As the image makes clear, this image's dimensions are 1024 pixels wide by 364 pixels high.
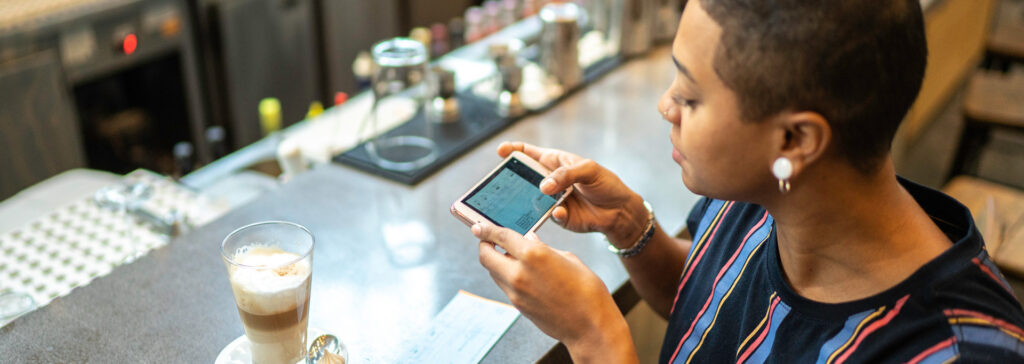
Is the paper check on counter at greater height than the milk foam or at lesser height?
lesser

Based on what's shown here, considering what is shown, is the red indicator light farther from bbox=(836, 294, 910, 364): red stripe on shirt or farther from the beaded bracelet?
bbox=(836, 294, 910, 364): red stripe on shirt

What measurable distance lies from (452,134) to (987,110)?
1.99m

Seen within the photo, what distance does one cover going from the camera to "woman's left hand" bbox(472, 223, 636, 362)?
0.99 meters

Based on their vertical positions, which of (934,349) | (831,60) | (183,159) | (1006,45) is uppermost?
(831,60)

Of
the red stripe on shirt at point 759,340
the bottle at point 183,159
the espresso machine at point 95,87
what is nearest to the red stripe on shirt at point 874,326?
the red stripe on shirt at point 759,340

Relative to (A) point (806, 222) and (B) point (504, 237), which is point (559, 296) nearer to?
(B) point (504, 237)

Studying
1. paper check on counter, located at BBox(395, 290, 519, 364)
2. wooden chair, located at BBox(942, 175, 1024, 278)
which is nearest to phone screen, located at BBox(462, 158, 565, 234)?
paper check on counter, located at BBox(395, 290, 519, 364)

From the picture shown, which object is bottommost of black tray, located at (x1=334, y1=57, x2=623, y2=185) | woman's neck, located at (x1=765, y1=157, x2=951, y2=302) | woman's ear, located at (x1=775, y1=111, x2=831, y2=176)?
black tray, located at (x1=334, y1=57, x2=623, y2=185)

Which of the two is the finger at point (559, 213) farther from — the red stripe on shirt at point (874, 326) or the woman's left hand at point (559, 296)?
the red stripe on shirt at point (874, 326)

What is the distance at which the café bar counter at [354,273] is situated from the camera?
43.3 inches

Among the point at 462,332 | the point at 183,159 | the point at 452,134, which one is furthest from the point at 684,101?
the point at 183,159

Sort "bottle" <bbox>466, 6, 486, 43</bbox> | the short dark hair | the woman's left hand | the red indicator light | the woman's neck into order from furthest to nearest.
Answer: the red indicator light
"bottle" <bbox>466, 6, 486, 43</bbox>
the woman's left hand
the woman's neck
the short dark hair

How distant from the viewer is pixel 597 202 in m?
1.23

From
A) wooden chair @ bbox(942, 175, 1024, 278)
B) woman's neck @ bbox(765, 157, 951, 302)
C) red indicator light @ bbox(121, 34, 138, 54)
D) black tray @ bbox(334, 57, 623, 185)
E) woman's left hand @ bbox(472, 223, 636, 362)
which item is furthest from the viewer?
red indicator light @ bbox(121, 34, 138, 54)
